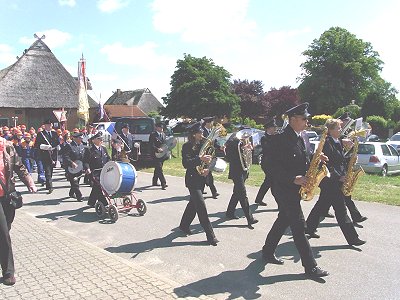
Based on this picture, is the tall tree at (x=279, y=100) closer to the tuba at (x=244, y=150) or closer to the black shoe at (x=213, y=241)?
the tuba at (x=244, y=150)

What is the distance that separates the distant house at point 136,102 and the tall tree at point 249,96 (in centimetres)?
2076

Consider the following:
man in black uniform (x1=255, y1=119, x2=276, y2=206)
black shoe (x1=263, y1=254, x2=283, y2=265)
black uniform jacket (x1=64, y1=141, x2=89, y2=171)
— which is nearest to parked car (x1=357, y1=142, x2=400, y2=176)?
man in black uniform (x1=255, y1=119, x2=276, y2=206)

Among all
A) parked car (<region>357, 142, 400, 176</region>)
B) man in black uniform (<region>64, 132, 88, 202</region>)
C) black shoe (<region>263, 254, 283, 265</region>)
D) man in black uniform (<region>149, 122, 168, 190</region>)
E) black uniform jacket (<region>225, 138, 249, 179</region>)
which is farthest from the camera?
parked car (<region>357, 142, 400, 176</region>)

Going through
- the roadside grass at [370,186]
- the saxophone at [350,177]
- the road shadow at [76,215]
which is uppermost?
the saxophone at [350,177]

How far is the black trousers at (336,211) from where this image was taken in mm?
6355

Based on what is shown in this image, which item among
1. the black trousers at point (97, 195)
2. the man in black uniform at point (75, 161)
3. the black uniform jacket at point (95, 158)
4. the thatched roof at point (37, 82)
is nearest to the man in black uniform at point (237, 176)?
the black trousers at point (97, 195)

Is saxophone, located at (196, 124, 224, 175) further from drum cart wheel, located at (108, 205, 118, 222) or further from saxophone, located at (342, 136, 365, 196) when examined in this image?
drum cart wheel, located at (108, 205, 118, 222)

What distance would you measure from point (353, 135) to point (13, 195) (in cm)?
561

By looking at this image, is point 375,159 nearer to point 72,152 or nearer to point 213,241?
point 72,152

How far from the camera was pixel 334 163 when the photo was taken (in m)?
6.79

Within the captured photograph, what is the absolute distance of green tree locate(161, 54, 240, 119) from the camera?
177 ft

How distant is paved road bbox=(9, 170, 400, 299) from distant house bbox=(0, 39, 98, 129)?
106ft

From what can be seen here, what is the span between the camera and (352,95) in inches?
2270

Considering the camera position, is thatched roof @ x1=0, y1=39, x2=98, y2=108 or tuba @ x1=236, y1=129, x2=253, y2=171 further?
thatched roof @ x1=0, y1=39, x2=98, y2=108
